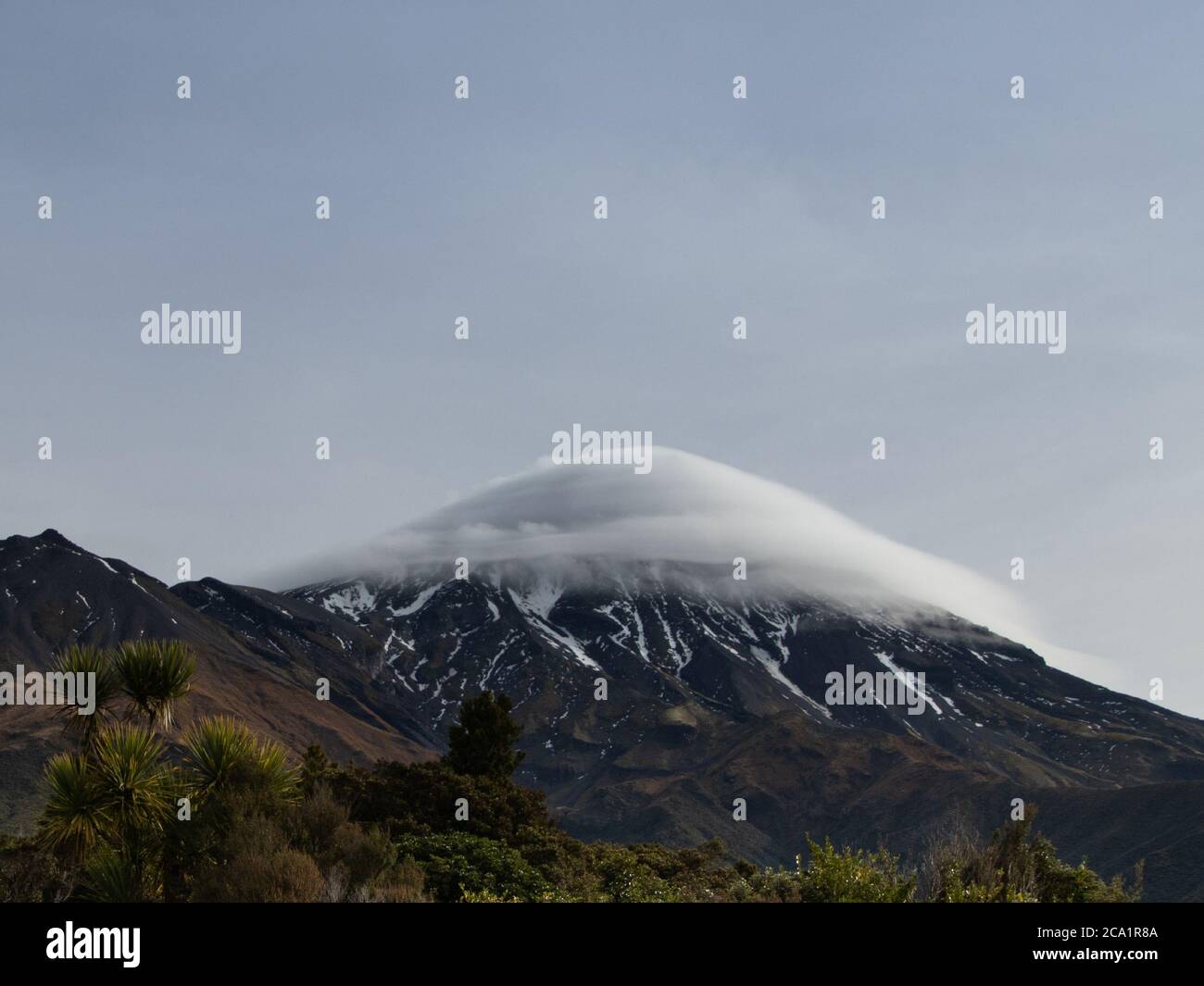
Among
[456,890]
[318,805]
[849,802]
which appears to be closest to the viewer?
[318,805]

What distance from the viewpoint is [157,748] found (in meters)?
22.2

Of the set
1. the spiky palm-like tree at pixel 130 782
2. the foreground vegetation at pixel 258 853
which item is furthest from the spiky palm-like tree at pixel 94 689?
the spiky palm-like tree at pixel 130 782

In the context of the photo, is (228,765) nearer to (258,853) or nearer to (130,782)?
(130,782)

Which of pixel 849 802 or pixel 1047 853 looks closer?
pixel 1047 853

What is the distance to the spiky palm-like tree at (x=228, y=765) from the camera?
2273cm

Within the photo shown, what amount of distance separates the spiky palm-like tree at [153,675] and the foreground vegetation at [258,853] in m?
0.03

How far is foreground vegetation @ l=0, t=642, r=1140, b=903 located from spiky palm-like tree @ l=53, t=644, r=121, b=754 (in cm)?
4

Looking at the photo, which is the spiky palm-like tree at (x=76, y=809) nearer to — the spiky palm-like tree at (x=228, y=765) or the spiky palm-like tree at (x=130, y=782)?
the spiky palm-like tree at (x=130, y=782)

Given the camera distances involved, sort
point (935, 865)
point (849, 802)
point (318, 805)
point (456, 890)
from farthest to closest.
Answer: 1. point (849, 802)
2. point (456, 890)
3. point (318, 805)
4. point (935, 865)

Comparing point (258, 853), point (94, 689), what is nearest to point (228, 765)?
point (94, 689)
